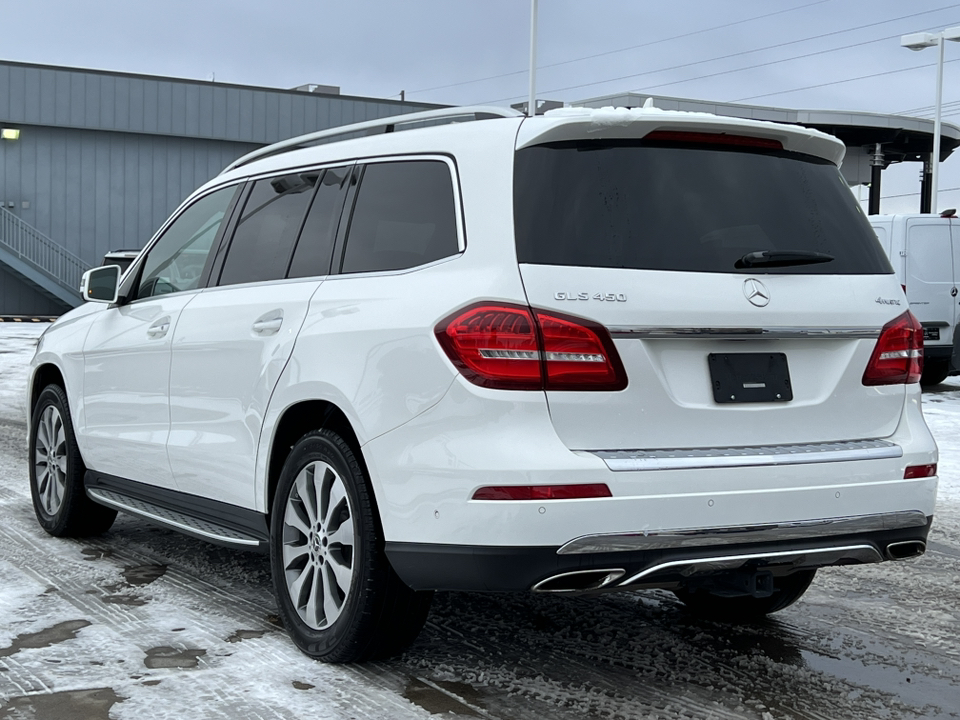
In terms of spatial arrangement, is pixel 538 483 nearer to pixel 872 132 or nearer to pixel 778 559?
pixel 778 559

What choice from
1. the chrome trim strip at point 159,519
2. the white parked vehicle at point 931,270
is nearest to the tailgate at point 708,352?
the chrome trim strip at point 159,519

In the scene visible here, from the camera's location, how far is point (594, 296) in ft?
12.3

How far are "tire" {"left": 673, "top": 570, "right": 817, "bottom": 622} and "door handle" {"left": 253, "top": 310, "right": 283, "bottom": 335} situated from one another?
194cm

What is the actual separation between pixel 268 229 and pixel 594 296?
6.07 feet

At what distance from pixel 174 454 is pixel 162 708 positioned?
1.64 m

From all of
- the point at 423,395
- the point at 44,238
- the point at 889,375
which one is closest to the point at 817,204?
the point at 889,375

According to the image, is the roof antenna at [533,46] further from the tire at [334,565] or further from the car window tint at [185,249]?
the tire at [334,565]

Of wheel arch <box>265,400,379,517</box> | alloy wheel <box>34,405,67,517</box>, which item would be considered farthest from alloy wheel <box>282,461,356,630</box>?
alloy wheel <box>34,405,67,517</box>

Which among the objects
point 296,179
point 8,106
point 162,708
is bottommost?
point 162,708

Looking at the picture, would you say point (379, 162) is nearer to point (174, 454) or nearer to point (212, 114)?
point (174, 454)

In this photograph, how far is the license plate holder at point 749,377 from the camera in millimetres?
3889

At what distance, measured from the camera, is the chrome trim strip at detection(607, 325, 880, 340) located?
376 centimetres

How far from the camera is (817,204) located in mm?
4301

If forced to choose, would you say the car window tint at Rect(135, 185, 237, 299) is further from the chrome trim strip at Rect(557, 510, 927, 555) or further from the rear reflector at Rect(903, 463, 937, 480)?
the rear reflector at Rect(903, 463, 937, 480)
